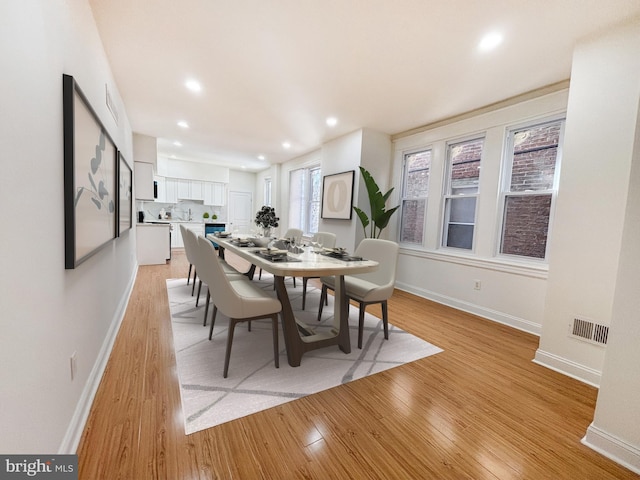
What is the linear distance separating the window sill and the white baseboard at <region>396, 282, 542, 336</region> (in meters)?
0.51

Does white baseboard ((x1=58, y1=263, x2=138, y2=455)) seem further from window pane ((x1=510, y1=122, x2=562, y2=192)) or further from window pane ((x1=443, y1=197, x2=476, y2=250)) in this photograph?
window pane ((x1=510, y1=122, x2=562, y2=192))

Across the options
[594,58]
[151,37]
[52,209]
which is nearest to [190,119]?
[151,37]

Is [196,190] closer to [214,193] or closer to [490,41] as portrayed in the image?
[214,193]

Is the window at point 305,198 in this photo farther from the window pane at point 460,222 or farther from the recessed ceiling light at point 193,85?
the recessed ceiling light at point 193,85

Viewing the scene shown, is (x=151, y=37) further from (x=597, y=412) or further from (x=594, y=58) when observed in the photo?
(x=597, y=412)

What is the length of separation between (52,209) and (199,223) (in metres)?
7.26

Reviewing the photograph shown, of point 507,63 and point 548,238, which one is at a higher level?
point 507,63

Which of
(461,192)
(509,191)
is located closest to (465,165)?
(461,192)

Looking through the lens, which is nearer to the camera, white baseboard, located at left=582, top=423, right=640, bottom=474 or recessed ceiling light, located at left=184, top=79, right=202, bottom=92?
white baseboard, located at left=582, top=423, right=640, bottom=474

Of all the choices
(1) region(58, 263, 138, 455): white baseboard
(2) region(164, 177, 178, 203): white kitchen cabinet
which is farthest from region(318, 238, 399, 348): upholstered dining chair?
(2) region(164, 177, 178, 203): white kitchen cabinet

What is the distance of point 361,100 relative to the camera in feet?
10.7

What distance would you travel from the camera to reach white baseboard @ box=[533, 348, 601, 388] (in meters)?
2.00

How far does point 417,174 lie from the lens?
4.32 meters

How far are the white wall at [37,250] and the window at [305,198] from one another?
4.83 metres
